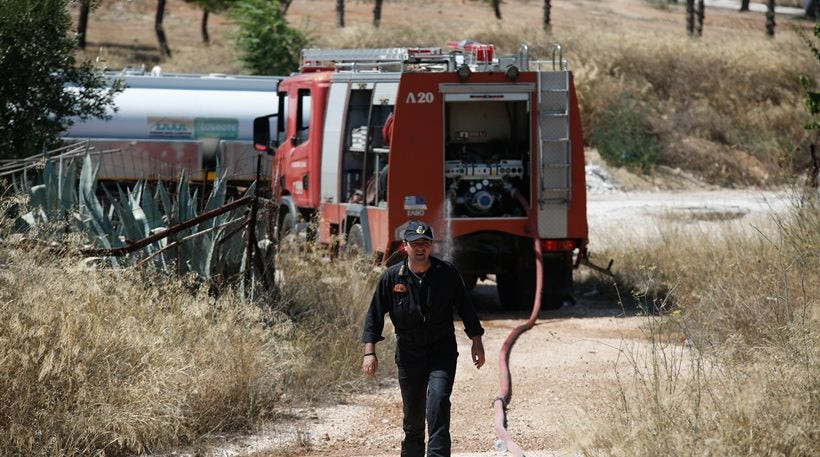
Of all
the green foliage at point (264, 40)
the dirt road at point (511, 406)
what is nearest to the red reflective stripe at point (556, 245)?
the dirt road at point (511, 406)

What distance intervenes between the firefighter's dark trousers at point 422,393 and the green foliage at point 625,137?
84.8ft

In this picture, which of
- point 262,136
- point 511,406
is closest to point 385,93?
point 262,136

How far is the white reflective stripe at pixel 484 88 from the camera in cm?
1343

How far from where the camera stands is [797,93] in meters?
37.2

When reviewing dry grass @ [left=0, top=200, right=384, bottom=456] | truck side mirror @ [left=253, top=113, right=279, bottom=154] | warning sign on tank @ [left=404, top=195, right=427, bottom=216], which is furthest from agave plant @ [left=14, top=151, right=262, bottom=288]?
truck side mirror @ [left=253, top=113, right=279, bottom=154]

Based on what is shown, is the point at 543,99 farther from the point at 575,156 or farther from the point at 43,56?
the point at 43,56

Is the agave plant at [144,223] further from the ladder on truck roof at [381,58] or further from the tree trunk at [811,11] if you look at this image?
the tree trunk at [811,11]

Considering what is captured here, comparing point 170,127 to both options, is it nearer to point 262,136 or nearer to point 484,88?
point 262,136

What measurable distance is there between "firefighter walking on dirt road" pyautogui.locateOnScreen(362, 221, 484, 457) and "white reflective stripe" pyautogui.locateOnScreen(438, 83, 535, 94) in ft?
20.9

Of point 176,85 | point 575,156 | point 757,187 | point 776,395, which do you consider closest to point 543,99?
point 575,156

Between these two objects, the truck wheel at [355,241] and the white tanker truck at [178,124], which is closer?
the truck wheel at [355,241]

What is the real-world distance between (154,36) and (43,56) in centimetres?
5755

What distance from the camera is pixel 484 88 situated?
13586mm

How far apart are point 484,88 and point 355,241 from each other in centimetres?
260
